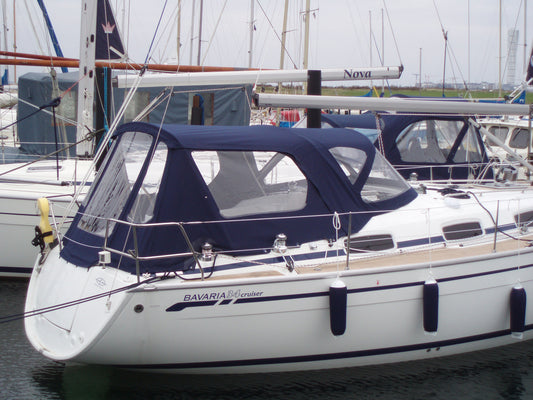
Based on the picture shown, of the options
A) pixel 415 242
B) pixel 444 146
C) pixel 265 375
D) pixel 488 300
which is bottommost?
pixel 265 375

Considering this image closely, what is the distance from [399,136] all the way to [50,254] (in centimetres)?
597

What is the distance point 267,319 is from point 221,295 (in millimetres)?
498

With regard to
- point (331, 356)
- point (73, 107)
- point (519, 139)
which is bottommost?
point (331, 356)

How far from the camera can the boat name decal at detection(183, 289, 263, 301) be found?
18.2 feet

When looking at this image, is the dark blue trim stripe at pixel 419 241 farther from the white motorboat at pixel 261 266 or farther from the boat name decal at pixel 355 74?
the boat name decal at pixel 355 74

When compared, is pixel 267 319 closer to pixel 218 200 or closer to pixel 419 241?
pixel 218 200

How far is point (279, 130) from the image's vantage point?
669 cm

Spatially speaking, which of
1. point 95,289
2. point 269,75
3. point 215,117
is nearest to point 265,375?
point 95,289

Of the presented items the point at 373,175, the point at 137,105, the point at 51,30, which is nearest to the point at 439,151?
the point at 373,175

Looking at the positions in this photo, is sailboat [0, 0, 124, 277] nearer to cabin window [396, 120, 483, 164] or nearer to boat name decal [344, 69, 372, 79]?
boat name decal [344, 69, 372, 79]

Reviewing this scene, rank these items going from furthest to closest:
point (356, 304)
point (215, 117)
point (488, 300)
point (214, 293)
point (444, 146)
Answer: point (215, 117), point (444, 146), point (488, 300), point (356, 304), point (214, 293)

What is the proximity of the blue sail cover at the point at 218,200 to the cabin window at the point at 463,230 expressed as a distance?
0.67m

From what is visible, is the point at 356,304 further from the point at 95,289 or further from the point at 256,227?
the point at 95,289

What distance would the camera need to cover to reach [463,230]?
7.07 metres
